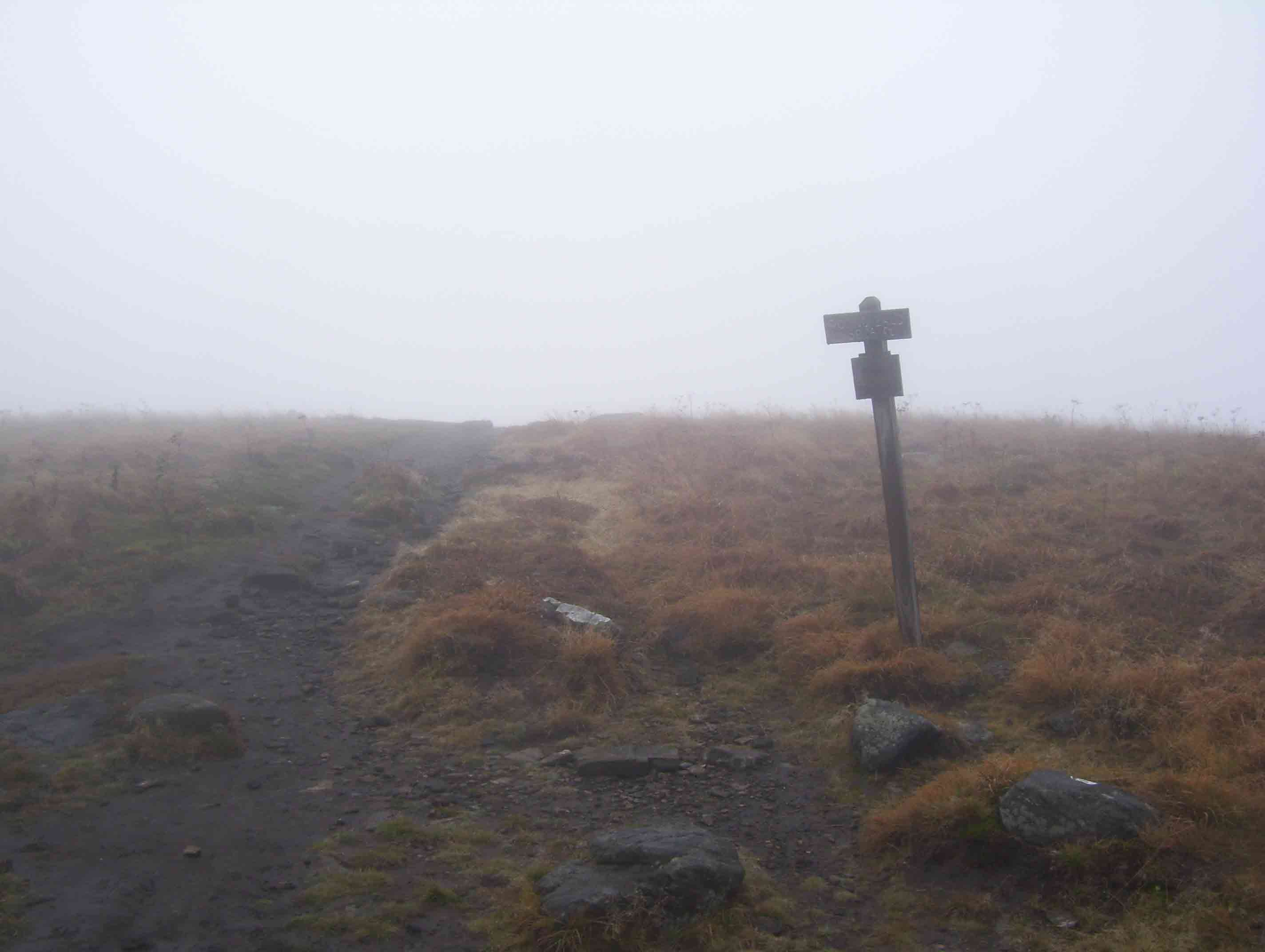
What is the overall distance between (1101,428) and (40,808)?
64.4 feet

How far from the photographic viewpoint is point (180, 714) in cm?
743

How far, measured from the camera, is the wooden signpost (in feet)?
28.2

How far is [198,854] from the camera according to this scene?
566 centimetres

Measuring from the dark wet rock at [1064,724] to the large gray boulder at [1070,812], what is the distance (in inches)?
58.0

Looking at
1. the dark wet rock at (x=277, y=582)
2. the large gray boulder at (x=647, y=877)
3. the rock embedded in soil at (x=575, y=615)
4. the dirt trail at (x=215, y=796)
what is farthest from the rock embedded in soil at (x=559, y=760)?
the dark wet rock at (x=277, y=582)

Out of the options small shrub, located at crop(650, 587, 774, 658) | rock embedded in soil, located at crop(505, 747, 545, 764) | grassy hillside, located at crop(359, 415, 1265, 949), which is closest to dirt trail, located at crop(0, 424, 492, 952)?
grassy hillside, located at crop(359, 415, 1265, 949)

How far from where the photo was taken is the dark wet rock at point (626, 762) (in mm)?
7070

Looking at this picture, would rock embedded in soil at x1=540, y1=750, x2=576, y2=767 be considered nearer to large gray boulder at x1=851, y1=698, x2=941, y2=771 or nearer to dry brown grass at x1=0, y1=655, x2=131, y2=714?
large gray boulder at x1=851, y1=698, x2=941, y2=771

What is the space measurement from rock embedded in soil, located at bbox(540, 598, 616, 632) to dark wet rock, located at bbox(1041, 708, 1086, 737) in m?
4.45

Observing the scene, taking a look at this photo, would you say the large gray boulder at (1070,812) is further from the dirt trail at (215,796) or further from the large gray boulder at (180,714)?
the large gray boulder at (180,714)

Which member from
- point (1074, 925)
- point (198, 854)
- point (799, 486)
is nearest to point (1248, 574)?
point (1074, 925)

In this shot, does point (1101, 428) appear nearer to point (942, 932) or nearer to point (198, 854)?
point (942, 932)

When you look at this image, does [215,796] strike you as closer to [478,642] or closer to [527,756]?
[527,756]

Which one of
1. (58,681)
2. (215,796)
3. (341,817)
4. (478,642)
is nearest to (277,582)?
(58,681)
